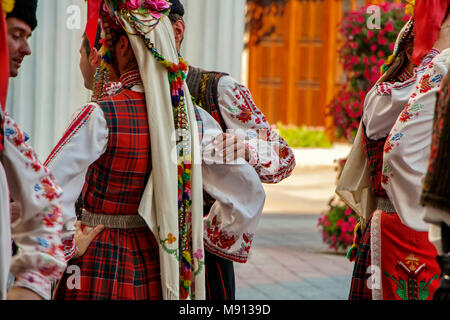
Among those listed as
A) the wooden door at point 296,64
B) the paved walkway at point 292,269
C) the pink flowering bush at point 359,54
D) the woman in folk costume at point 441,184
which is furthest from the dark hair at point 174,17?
the wooden door at point 296,64

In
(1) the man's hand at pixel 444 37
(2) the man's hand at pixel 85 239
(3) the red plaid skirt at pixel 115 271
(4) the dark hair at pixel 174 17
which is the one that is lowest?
(3) the red plaid skirt at pixel 115 271

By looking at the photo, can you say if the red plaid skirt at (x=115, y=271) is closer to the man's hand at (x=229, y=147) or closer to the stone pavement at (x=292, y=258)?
the man's hand at (x=229, y=147)

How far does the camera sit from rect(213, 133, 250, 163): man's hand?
9.27ft

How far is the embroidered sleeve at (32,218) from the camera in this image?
2.02m

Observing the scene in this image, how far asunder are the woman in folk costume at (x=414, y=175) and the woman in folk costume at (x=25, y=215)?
1.49 m

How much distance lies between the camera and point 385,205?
3326 millimetres

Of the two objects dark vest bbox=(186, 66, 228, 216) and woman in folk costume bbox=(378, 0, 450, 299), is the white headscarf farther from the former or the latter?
woman in folk costume bbox=(378, 0, 450, 299)

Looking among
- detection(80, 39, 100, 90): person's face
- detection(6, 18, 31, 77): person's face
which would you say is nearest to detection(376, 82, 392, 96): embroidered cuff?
detection(80, 39, 100, 90): person's face

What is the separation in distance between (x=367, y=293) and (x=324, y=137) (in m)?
14.2

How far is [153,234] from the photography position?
8.71ft

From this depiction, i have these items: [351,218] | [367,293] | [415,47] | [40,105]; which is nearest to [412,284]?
[367,293]

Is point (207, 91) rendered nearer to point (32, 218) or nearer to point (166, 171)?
point (166, 171)

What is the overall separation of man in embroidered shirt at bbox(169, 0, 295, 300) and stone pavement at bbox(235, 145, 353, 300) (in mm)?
2923

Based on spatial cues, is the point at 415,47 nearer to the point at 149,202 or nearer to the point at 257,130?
the point at 257,130
